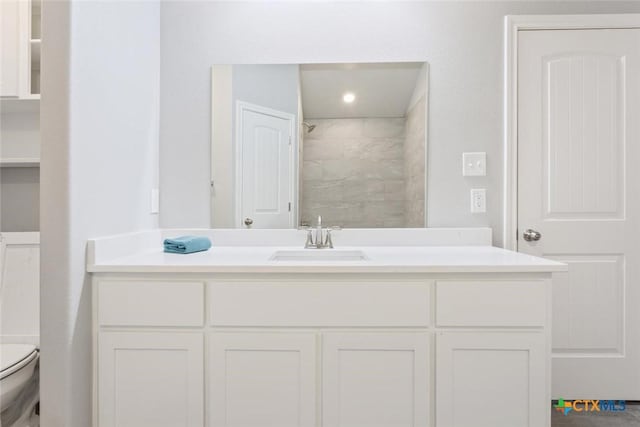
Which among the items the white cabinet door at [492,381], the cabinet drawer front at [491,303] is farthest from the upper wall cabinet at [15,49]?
the white cabinet door at [492,381]

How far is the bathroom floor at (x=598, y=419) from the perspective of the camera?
1788 millimetres

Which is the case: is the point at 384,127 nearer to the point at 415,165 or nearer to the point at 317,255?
the point at 415,165

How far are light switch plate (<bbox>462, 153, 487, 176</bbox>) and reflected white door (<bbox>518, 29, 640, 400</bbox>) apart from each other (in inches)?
7.2

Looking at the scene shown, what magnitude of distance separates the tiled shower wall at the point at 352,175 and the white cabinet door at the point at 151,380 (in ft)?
2.86

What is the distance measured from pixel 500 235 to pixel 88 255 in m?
1.80

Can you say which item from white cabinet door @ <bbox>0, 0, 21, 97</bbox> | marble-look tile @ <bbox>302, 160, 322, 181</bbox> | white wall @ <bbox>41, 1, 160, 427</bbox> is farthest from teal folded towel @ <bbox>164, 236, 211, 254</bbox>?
white cabinet door @ <bbox>0, 0, 21, 97</bbox>

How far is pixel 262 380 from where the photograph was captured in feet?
4.42

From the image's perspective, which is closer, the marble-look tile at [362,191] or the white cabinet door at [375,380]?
the white cabinet door at [375,380]

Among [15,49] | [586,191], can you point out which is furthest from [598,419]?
[15,49]

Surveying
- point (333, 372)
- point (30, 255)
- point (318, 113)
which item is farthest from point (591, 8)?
point (30, 255)

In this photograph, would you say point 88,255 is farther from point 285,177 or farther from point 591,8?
point 591,8

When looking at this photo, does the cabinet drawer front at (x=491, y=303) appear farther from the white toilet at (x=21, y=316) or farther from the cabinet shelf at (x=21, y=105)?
the cabinet shelf at (x=21, y=105)

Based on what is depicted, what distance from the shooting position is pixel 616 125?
193 cm

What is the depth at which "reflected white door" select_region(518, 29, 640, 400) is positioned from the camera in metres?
1.93
